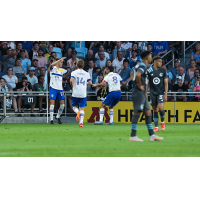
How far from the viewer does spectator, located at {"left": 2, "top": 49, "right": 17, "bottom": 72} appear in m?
18.9

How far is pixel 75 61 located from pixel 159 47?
4651mm

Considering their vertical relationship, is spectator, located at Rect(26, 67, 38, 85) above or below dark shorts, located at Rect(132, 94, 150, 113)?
above

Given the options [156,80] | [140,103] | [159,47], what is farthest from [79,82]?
[159,47]

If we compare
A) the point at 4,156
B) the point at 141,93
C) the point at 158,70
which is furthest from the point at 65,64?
the point at 4,156

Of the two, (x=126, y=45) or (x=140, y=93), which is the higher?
(x=126, y=45)

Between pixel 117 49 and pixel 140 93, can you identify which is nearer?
pixel 140 93

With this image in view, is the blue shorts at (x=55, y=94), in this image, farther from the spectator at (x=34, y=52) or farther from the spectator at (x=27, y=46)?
the spectator at (x=27, y=46)

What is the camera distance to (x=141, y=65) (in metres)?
8.63

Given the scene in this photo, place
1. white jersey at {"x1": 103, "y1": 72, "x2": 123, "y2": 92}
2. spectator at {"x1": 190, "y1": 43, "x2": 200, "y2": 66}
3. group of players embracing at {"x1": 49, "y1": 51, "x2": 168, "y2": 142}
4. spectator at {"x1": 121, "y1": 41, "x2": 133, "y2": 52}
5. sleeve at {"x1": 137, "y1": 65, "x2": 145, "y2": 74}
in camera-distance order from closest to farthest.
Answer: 1. sleeve at {"x1": 137, "y1": 65, "x2": 145, "y2": 74}
2. group of players embracing at {"x1": 49, "y1": 51, "x2": 168, "y2": 142}
3. white jersey at {"x1": 103, "y1": 72, "x2": 123, "y2": 92}
4. spectator at {"x1": 121, "y1": 41, "x2": 133, "y2": 52}
5. spectator at {"x1": 190, "y1": 43, "x2": 200, "y2": 66}

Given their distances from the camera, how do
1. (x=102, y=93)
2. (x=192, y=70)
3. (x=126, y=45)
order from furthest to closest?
(x=126, y=45), (x=192, y=70), (x=102, y=93)

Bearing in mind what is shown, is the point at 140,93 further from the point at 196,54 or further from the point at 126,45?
the point at 196,54

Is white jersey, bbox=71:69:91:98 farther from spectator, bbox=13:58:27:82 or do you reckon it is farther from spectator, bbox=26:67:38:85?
spectator, bbox=13:58:27:82

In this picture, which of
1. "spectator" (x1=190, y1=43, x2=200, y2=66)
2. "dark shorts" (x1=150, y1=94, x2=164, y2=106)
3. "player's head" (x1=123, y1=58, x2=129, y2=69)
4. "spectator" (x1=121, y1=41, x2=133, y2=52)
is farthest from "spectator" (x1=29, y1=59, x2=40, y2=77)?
"dark shorts" (x1=150, y1=94, x2=164, y2=106)

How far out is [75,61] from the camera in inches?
770
